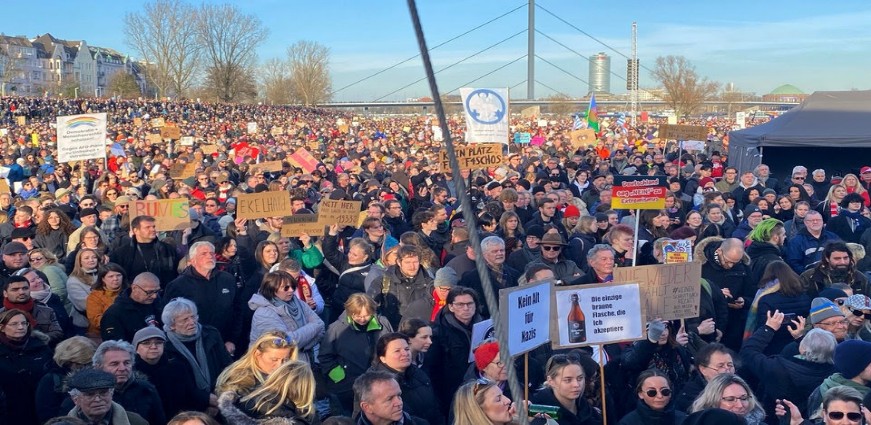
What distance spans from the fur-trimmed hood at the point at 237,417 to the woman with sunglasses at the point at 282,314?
5.25ft

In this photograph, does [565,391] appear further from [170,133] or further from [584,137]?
[584,137]

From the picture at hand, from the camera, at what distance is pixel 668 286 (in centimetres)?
592

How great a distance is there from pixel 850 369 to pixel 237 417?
9.83 feet

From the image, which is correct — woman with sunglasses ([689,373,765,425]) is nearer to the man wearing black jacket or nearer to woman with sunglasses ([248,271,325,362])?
woman with sunglasses ([248,271,325,362])

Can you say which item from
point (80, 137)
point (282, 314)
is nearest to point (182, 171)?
point (80, 137)

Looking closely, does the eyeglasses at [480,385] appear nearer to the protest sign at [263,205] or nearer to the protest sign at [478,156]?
the protest sign at [263,205]

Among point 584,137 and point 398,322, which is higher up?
point 584,137

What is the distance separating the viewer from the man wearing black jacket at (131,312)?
605cm

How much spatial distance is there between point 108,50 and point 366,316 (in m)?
160

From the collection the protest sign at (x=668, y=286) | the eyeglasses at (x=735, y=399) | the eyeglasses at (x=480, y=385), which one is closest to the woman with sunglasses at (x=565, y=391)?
the eyeglasses at (x=480, y=385)

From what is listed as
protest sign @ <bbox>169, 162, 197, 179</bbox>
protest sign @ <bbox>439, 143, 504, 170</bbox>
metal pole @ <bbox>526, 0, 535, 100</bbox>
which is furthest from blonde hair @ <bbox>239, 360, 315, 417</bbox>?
metal pole @ <bbox>526, 0, 535, 100</bbox>

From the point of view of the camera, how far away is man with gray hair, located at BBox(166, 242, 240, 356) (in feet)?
22.4

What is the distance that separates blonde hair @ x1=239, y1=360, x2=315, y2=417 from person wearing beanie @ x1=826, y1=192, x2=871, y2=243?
7511 mm

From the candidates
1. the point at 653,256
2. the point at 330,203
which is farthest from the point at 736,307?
the point at 330,203
